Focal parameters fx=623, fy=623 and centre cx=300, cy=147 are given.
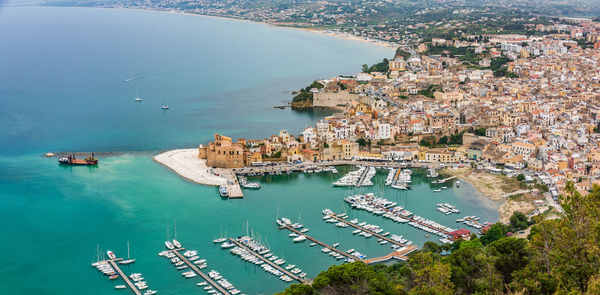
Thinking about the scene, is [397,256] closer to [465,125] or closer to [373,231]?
[373,231]

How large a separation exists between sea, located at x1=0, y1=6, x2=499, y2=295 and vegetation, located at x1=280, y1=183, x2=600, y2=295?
2948 mm

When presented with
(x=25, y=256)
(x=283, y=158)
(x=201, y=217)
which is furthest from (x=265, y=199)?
(x=25, y=256)

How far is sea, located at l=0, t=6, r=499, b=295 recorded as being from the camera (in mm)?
16438

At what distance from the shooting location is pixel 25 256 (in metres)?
16.9

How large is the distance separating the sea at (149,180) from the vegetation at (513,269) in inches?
116

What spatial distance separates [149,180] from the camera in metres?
23.1

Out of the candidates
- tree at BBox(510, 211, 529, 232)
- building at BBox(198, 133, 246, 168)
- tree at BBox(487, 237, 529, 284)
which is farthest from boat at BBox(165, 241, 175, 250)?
tree at BBox(510, 211, 529, 232)

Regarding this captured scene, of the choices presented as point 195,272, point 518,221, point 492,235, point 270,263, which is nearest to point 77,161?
point 195,272

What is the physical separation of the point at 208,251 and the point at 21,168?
11580mm

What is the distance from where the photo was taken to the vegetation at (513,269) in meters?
9.66

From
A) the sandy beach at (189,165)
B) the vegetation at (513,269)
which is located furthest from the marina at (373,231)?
the sandy beach at (189,165)

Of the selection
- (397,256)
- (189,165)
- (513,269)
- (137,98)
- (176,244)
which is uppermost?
(137,98)

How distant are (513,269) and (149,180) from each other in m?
14.7

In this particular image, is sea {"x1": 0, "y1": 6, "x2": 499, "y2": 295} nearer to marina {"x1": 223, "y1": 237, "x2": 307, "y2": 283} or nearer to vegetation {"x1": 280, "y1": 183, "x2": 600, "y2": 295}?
marina {"x1": 223, "y1": 237, "x2": 307, "y2": 283}
